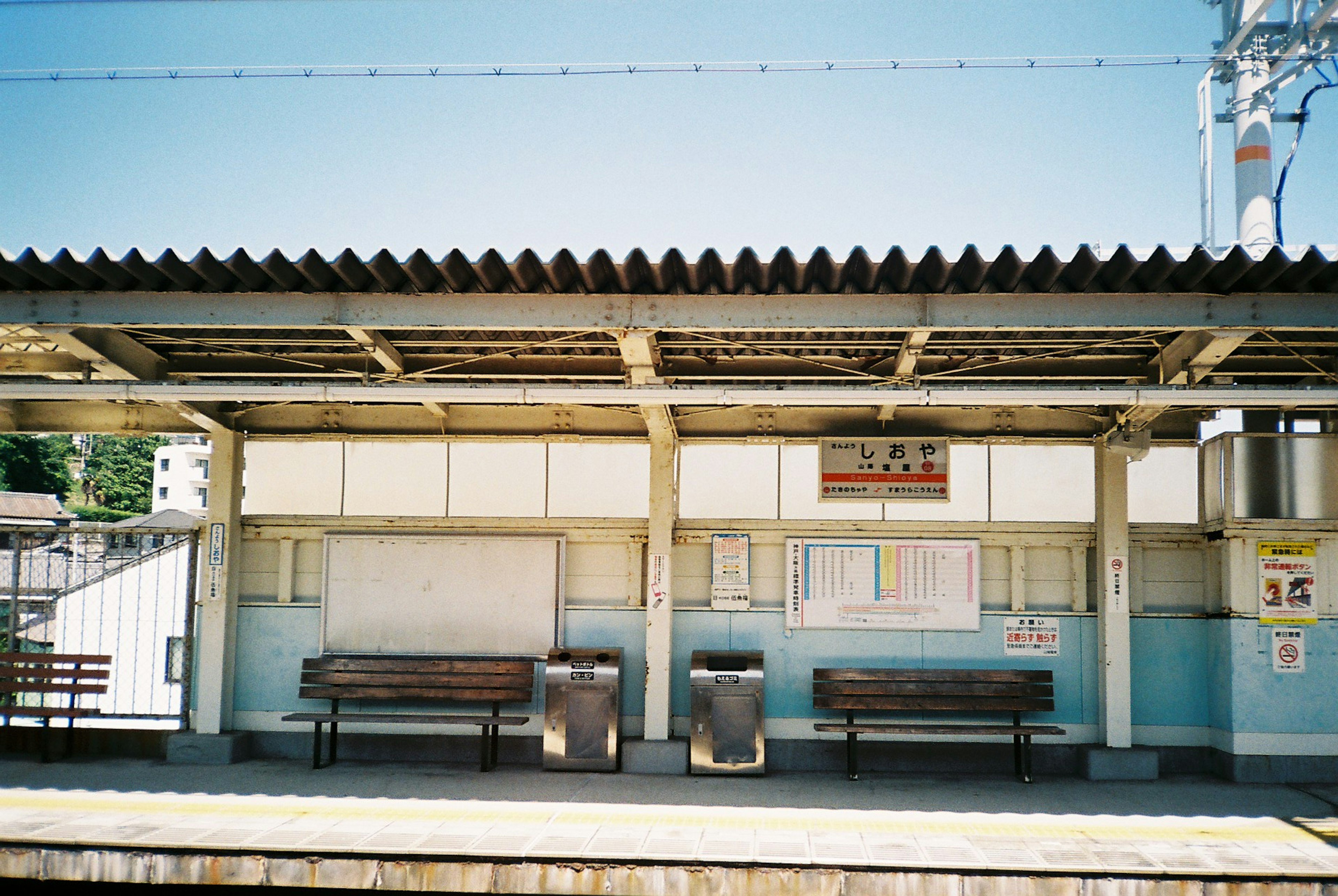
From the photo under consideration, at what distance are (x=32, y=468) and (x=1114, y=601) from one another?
71.2m

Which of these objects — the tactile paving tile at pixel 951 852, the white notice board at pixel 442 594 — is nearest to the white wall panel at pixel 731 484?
the white notice board at pixel 442 594

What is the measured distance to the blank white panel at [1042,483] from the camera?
27.6 ft

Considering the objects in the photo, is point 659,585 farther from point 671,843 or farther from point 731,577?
point 671,843

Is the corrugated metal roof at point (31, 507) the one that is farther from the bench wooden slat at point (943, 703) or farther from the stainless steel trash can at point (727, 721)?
the bench wooden slat at point (943, 703)

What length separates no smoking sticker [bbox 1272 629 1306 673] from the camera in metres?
7.75

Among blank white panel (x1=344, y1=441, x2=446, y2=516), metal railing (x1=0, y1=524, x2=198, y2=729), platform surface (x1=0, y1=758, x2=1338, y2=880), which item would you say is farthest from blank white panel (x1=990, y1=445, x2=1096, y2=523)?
metal railing (x1=0, y1=524, x2=198, y2=729)

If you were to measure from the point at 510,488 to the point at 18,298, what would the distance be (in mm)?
3950

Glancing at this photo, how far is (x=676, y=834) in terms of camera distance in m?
5.94

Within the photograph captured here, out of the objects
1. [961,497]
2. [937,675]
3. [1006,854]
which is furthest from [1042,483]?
[1006,854]

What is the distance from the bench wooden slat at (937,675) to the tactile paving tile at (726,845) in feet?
7.21

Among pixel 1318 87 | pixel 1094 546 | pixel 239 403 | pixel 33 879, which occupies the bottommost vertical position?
pixel 33 879

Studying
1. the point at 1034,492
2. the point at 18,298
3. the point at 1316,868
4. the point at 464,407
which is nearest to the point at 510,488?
the point at 464,407

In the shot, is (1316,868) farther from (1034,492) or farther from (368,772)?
(368,772)

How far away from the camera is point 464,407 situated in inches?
344
